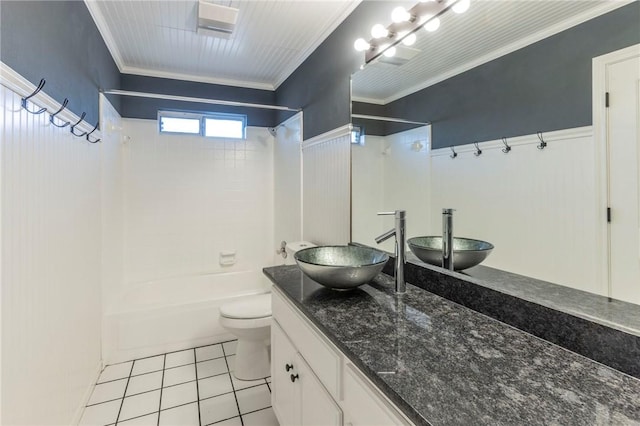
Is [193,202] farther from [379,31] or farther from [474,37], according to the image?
[474,37]

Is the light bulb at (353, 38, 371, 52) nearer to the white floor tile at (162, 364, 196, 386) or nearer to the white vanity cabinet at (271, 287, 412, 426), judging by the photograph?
the white vanity cabinet at (271, 287, 412, 426)

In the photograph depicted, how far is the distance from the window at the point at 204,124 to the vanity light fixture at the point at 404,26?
1.97 meters

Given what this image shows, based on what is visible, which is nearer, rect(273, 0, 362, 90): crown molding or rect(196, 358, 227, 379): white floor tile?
rect(273, 0, 362, 90): crown molding

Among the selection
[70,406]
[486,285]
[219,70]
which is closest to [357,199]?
[486,285]

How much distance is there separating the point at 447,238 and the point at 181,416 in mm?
1756

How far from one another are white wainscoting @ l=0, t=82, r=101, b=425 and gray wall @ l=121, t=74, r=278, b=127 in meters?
1.33

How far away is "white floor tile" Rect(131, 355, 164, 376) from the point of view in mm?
2221

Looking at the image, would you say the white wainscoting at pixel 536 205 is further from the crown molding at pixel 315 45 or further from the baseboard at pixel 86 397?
the baseboard at pixel 86 397

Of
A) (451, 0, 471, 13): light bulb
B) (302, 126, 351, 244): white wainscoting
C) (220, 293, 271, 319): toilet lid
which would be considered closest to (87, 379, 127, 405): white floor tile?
(220, 293, 271, 319): toilet lid

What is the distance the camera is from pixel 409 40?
5.07ft

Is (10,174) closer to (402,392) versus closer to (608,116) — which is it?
(402,392)

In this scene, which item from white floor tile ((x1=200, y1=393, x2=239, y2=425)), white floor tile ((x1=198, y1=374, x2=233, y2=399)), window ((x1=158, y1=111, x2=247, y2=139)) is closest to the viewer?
white floor tile ((x1=200, y1=393, x2=239, y2=425))

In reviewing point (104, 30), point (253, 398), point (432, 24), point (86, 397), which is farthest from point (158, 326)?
point (432, 24)

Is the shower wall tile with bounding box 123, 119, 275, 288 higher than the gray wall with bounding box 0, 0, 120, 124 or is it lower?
lower
